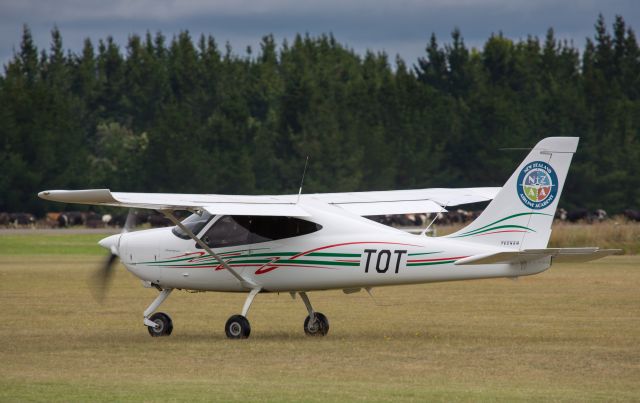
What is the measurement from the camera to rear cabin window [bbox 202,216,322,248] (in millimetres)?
16562

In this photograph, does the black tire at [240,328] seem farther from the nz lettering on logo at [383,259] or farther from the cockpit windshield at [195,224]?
the nz lettering on logo at [383,259]

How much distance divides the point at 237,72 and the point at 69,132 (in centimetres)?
2536

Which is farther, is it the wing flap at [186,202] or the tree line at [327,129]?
the tree line at [327,129]

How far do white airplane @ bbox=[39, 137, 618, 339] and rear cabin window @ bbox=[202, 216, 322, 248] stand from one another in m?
0.01

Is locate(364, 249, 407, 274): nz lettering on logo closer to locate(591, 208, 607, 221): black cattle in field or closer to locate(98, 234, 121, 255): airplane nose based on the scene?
locate(98, 234, 121, 255): airplane nose

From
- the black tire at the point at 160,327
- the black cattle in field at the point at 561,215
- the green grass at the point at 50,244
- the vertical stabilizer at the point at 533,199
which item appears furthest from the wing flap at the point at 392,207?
the black cattle in field at the point at 561,215

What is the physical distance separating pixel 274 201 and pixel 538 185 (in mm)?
3671

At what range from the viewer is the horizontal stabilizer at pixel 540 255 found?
14.9 meters

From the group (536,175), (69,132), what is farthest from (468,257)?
(69,132)

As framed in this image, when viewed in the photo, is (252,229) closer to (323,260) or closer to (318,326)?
(323,260)

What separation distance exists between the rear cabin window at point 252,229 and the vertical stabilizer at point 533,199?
2605 millimetres

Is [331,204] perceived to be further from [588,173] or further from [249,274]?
[588,173]

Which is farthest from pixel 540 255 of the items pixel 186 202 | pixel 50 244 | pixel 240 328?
pixel 50 244

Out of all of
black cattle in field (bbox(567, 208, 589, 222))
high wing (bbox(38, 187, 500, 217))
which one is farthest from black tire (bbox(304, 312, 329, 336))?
black cattle in field (bbox(567, 208, 589, 222))
